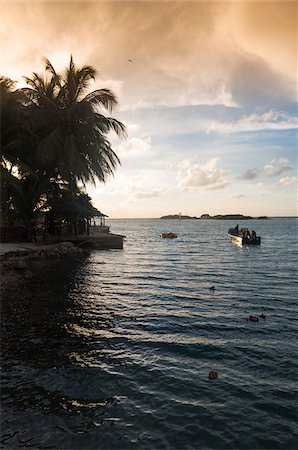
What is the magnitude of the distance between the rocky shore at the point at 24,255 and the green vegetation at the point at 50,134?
14.0 ft

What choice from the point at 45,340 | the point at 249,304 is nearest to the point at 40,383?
the point at 45,340

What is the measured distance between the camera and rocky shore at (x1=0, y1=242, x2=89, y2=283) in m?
18.5

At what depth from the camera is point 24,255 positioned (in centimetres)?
2269

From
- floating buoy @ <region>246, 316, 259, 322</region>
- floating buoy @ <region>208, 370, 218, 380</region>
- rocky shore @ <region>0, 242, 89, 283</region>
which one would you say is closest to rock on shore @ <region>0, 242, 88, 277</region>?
rocky shore @ <region>0, 242, 89, 283</region>

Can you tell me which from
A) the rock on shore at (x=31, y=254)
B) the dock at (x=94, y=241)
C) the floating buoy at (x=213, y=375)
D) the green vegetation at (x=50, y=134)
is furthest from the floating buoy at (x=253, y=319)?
the dock at (x=94, y=241)

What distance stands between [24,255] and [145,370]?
57.0ft

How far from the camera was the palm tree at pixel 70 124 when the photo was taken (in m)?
26.2

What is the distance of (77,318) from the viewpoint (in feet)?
38.9

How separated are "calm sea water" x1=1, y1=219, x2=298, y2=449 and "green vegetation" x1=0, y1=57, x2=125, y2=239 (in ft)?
42.8

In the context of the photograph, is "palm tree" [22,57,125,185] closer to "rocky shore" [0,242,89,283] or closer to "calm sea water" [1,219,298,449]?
"rocky shore" [0,242,89,283]

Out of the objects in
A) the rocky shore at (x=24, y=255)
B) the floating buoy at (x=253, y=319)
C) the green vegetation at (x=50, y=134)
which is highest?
the green vegetation at (x=50, y=134)

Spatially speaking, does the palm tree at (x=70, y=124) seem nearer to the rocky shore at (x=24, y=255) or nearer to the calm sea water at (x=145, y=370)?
the rocky shore at (x=24, y=255)

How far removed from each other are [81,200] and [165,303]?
30646mm

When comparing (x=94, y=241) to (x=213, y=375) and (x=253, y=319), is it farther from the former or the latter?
(x=213, y=375)
